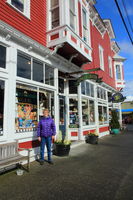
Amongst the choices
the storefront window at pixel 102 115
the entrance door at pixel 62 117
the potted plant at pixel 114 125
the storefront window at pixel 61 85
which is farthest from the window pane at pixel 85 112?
the potted plant at pixel 114 125

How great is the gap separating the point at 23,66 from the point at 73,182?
4.01 meters

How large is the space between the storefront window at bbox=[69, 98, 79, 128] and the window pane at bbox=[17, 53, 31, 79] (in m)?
3.82

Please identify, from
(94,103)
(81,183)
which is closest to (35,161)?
(81,183)

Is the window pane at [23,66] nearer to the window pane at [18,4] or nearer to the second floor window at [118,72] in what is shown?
the window pane at [18,4]

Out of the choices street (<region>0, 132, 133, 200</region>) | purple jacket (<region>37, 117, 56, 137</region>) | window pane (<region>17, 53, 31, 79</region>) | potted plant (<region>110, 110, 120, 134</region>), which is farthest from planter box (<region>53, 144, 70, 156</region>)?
potted plant (<region>110, 110, 120, 134</region>)

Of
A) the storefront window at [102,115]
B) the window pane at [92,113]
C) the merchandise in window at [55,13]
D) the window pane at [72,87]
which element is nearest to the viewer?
the merchandise in window at [55,13]

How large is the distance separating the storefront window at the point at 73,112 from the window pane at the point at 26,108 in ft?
11.1

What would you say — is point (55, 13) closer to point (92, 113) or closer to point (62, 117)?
point (62, 117)

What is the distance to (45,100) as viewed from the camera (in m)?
6.41

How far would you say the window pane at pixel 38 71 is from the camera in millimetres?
5940

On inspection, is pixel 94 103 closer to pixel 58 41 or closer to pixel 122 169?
pixel 58 41

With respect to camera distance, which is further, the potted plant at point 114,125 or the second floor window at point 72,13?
the potted plant at point 114,125

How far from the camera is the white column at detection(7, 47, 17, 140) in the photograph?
466 centimetres

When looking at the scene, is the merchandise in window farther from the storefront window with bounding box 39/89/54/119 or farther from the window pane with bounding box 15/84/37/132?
the window pane with bounding box 15/84/37/132
